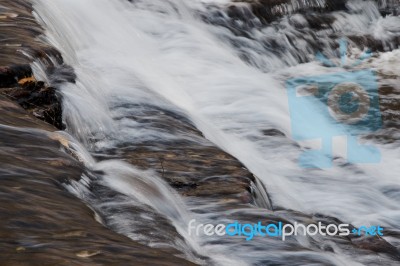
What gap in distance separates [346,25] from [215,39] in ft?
9.44

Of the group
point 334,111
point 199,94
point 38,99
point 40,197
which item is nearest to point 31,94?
point 38,99

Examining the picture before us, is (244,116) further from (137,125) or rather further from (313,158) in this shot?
(137,125)

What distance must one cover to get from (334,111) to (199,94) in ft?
5.54

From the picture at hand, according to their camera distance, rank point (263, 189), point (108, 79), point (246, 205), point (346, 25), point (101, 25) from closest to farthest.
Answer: point (246, 205)
point (263, 189)
point (108, 79)
point (101, 25)
point (346, 25)

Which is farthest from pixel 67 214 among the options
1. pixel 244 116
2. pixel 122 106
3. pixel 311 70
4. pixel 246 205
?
pixel 311 70

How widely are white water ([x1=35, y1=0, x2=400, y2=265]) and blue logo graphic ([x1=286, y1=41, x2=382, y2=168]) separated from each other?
0.16 m

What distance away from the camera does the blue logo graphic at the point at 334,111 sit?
7797 mm

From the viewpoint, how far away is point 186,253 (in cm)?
391

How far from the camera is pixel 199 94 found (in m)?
8.56

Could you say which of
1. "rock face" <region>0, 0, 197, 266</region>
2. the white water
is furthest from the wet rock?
the white water

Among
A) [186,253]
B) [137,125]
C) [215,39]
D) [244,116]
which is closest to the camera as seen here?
[186,253]

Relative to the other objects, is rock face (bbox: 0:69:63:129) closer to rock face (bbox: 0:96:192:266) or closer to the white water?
the white water

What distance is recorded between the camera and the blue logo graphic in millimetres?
7797

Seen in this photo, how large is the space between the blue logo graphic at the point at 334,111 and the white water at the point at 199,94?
162mm
